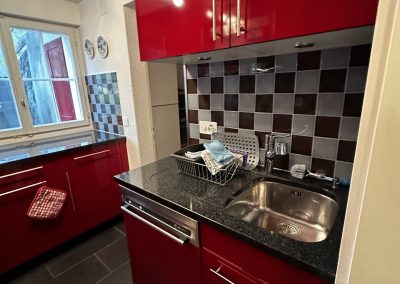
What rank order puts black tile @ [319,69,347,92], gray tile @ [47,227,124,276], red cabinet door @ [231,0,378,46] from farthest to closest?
gray tile @ [47,227,124,276], black tile @ [319,69,347,92], red cabinet door @ [231,0,378,46]

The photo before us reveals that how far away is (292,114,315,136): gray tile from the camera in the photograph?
3.26ft

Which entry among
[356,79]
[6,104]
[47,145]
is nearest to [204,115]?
[356,79]

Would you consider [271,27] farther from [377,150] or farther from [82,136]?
[82,136]

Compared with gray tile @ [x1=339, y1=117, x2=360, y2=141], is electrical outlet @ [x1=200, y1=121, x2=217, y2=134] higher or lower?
lower

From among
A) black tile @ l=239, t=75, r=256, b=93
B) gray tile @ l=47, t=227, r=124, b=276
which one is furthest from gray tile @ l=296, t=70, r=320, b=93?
gray tile @ l=47, t=227, r=124, b=276

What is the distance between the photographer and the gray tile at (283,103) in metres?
1.04

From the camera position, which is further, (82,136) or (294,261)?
(82,136)

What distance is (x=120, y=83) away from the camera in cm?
191

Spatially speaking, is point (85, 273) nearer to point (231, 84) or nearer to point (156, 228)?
point (156, 228)

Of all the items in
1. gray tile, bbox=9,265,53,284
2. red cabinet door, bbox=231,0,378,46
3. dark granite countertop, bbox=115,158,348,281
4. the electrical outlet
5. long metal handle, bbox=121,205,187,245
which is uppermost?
red cabinet door, bbox=231,0,378,46

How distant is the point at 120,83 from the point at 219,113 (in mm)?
1097

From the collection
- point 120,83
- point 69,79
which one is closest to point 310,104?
point 120,83

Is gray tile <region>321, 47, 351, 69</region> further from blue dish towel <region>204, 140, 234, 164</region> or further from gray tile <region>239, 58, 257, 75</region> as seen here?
blue dish towel <region>204, 140, 234, 164</region>

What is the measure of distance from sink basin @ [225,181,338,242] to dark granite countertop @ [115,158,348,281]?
0.04 meters
